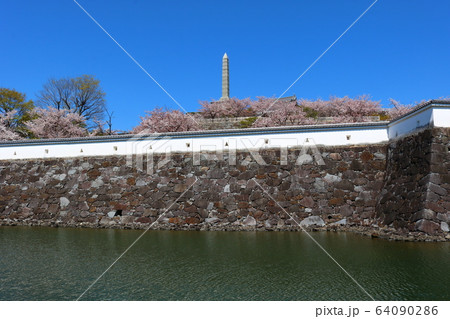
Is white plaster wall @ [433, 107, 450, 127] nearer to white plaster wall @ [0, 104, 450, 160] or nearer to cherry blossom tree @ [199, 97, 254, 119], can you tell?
white plaster wall @ [0, 104, 450, 160]

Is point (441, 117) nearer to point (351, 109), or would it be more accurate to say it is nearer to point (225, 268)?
point (225, 268)

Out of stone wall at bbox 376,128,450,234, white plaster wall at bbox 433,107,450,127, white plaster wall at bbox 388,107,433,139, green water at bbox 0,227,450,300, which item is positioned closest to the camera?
green water at bbox 0,227,450,300

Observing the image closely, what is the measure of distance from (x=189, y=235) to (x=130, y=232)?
2065mm

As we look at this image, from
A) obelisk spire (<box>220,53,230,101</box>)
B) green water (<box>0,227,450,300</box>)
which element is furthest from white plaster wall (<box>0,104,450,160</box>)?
obelisk spire (<box>220,53,230,101</box>)

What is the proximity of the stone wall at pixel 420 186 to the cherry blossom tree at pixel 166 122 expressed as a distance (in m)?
12.8

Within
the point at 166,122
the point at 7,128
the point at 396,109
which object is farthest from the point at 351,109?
the point at 7,128

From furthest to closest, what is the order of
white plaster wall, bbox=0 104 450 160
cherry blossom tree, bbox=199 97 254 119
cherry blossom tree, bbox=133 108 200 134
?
cherry blossom tree, bbox=199 97 254 119
cherry blossom tree, bbox=133 108 200 134
white plaster wall, bbox=0 104 450 160

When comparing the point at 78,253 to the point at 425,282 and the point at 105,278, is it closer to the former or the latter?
the point at 105,278

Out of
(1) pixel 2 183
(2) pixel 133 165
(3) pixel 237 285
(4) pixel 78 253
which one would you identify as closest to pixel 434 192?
(3) pixel 237 285

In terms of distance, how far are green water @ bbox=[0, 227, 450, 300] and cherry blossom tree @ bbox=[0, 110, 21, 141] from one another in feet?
48.2

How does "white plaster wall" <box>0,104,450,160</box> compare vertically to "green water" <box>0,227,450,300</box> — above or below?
above

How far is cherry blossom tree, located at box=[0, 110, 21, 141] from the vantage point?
2119cm

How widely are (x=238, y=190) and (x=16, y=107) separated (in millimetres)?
21314

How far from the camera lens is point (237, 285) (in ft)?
16.9
